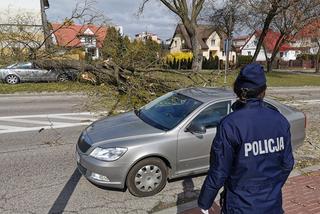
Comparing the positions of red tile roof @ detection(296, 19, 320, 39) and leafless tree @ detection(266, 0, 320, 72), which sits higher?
leafless tree @ detection(266, 0, 320, 72)

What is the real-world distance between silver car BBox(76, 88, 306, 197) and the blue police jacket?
2222 mm

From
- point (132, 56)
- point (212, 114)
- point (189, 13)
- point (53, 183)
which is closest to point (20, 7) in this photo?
point (189, 13)

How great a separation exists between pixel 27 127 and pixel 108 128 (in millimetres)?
4500

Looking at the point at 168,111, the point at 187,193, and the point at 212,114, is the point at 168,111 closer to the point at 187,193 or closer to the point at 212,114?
the point at 212,114

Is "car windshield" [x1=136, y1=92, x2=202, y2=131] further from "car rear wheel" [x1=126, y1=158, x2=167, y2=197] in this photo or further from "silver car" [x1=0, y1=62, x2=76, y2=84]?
"silver car" [x1=0, y1=62, x2=76, y2=84]

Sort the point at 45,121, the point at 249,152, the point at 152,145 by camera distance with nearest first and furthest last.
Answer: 1. the point at 249,152
2. the point at 152,145
3. the point at 45,121

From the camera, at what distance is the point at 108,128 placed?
4961mm

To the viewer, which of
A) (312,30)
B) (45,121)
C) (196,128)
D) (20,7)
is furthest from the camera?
(312,30)

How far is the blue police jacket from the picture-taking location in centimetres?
220

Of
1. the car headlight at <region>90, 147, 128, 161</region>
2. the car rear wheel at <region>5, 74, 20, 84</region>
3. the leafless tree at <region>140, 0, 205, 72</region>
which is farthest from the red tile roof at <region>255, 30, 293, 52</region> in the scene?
the car headlight at <region>90, 147, 128, 161</region>

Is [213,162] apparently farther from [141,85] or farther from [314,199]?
[141,85]

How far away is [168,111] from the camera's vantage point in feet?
17.6

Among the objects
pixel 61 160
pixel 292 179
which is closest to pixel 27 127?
pixel 61 160

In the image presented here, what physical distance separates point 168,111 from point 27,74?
47.5 feet
